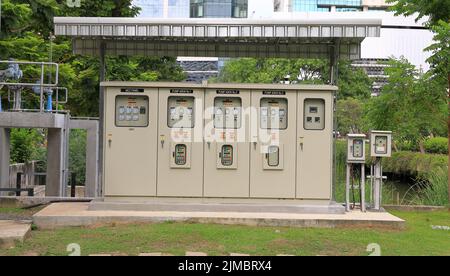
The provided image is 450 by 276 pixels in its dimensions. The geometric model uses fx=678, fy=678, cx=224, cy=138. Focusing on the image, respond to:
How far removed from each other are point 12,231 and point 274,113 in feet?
17.4

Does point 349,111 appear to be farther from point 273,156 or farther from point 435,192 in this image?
point 273,156

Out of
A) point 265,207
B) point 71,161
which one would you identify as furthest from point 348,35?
point 71,161

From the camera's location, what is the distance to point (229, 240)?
33.1 ft

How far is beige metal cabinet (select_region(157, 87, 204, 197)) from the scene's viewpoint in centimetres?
1278

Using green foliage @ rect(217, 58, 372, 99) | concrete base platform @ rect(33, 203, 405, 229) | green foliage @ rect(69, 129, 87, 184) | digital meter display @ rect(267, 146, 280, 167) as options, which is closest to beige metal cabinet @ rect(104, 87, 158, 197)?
concrete base platform @ rect(33, 203, 405, 229)

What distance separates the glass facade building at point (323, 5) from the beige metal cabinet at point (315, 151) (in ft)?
334

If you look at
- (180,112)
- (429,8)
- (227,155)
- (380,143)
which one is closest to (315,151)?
(380,143)

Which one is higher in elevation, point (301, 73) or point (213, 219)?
point (301, 73)

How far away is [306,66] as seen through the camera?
50.1 metres

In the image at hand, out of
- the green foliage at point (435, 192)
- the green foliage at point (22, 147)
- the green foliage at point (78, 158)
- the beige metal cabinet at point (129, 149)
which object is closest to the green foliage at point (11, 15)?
the beige metal cabinet at point (129, 149)

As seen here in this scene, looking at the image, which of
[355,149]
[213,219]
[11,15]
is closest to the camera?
[213,219]

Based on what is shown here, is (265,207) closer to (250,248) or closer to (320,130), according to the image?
(320,130)

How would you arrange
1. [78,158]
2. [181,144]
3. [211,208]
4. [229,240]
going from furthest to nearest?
[78,158], [181,144], [211,208], [229,240]

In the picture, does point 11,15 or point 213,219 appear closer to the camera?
point 213,219
